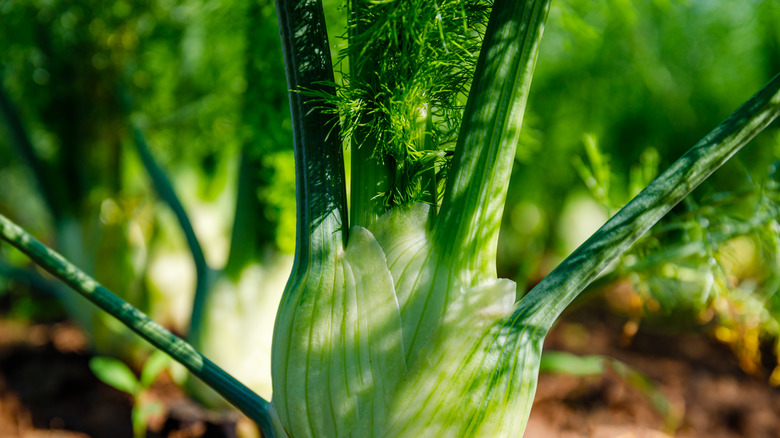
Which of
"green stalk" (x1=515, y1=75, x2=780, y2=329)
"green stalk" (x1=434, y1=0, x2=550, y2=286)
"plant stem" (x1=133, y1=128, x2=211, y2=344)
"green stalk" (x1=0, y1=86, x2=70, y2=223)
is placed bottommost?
"green stalk" (x1=515, y1=75, x2=780, y2=329)

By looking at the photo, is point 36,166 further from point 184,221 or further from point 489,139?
point 489,139

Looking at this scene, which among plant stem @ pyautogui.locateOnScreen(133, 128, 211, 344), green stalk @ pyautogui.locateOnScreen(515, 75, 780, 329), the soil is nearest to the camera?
green stalk @ pyautogui.locateOnScreen(515, 75, 780, 329)

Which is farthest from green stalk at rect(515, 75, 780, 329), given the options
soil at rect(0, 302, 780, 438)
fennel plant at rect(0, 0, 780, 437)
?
soil at rect(0, 302, 780, 438)

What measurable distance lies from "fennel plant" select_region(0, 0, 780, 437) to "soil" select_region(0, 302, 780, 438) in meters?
0.55

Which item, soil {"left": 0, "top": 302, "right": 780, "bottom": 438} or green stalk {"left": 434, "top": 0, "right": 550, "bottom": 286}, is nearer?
green stalk {"left": 434, "top": 0, "right": 550, "bottom": 286}

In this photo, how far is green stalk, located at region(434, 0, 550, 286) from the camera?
48 centimetres

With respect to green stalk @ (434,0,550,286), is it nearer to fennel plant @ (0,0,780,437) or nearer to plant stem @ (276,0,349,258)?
fennel plant @ (0,0,780,437)

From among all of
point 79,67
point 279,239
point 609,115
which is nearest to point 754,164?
point 609,115

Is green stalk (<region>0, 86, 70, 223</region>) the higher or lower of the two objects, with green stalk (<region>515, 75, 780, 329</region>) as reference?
higher

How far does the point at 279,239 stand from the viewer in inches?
43.3

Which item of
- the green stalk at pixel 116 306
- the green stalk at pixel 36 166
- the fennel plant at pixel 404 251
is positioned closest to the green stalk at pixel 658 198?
the fennel plant at pixel 404 251

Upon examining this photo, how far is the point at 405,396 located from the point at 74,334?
1.63 meters

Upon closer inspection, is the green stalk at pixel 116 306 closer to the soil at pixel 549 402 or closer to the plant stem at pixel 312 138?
the plant stem at pixel 312 138

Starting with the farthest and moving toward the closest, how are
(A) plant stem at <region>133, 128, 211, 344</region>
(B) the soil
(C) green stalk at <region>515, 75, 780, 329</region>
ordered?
(B) the soil
(A) plant stem at <region>133, 128, 211, 344</region>
(C) green stalk at <region>515, 75, 780, 329</region>
